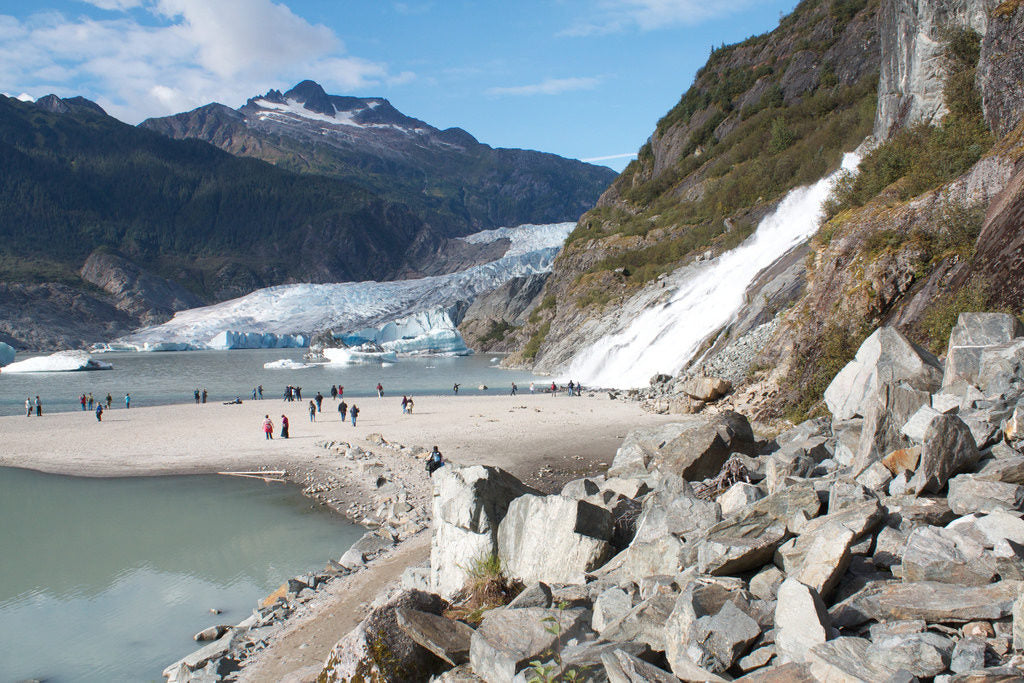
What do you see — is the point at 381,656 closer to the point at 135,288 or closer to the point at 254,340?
the point at 254,340

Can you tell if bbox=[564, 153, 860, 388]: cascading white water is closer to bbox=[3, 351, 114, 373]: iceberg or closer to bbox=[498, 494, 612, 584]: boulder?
bbox=[498, 494, 612, 584]: boulder

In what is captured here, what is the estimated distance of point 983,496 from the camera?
4.75 metres

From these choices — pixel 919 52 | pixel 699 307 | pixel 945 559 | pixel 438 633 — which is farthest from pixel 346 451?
pixel 919 52

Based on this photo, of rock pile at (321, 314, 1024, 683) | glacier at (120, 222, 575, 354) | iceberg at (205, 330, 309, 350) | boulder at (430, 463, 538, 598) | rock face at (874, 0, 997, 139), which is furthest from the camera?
glacier at (120, 222, 575, 354)

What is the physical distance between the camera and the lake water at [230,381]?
3756cm

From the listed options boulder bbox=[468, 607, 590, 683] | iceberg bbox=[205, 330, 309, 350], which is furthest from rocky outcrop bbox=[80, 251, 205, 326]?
boulder bbox=[468, 607, 590, 683]

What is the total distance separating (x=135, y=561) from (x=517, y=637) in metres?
9.45

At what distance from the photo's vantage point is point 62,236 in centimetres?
16700

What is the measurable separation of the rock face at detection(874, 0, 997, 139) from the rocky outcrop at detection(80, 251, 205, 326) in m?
135

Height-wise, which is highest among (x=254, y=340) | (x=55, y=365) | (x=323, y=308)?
(x=323, y=308)

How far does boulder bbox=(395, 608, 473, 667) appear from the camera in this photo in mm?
5680

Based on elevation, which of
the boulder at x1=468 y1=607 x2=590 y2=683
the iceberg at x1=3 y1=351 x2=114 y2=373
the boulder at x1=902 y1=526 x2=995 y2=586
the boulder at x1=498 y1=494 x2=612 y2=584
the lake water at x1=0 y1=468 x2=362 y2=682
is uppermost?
the boulder at x1=902 y1=526 x2=995 y2=586

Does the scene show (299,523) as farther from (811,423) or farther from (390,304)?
(390,304)

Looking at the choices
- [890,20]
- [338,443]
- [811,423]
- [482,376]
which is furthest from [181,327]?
[811,423]
